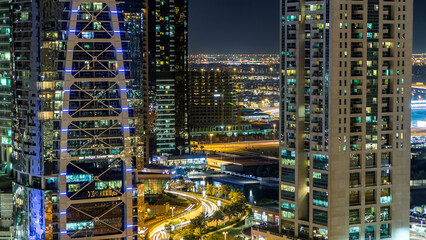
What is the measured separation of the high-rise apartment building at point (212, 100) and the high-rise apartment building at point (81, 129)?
6376 cm

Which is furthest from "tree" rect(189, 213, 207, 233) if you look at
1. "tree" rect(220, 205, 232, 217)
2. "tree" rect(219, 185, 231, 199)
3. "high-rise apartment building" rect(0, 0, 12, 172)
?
"tree" rect(219, 185, 231, 199)

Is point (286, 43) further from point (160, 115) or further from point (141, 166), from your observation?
point (160, 115)

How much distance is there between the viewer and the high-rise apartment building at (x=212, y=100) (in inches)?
3775

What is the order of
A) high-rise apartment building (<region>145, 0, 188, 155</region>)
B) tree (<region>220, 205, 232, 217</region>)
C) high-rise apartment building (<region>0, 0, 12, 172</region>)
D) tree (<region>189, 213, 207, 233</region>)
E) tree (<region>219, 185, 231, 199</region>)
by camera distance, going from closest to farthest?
tree (<region>189, 213, 207, 233</region>) < high-rise apartment building (<region>0, 0, 12, 172</region>) < tree (<region>220, 205, 232, 217</region>) < tree (<region>219, 185, 231, 199</region>) < high-rise apartment building (<region>145, 0, 188, 155</region>)

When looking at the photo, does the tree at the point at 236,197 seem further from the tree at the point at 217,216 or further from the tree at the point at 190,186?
the tree at the point at 190,186

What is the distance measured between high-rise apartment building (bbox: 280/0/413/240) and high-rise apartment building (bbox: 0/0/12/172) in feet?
44.7

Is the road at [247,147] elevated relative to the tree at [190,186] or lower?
lower

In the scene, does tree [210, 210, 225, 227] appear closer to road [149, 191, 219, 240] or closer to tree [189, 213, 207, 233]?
road [149, 191, 219, 240]

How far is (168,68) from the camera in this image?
7225 centimetres

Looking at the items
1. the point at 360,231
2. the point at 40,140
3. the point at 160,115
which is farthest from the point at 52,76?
the point at 160,115

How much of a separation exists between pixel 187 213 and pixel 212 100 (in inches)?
2069

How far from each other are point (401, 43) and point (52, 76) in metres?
14.0

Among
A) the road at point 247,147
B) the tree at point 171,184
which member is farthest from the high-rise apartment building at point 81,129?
the road at point 247,147

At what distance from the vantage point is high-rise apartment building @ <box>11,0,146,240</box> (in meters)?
30.3
